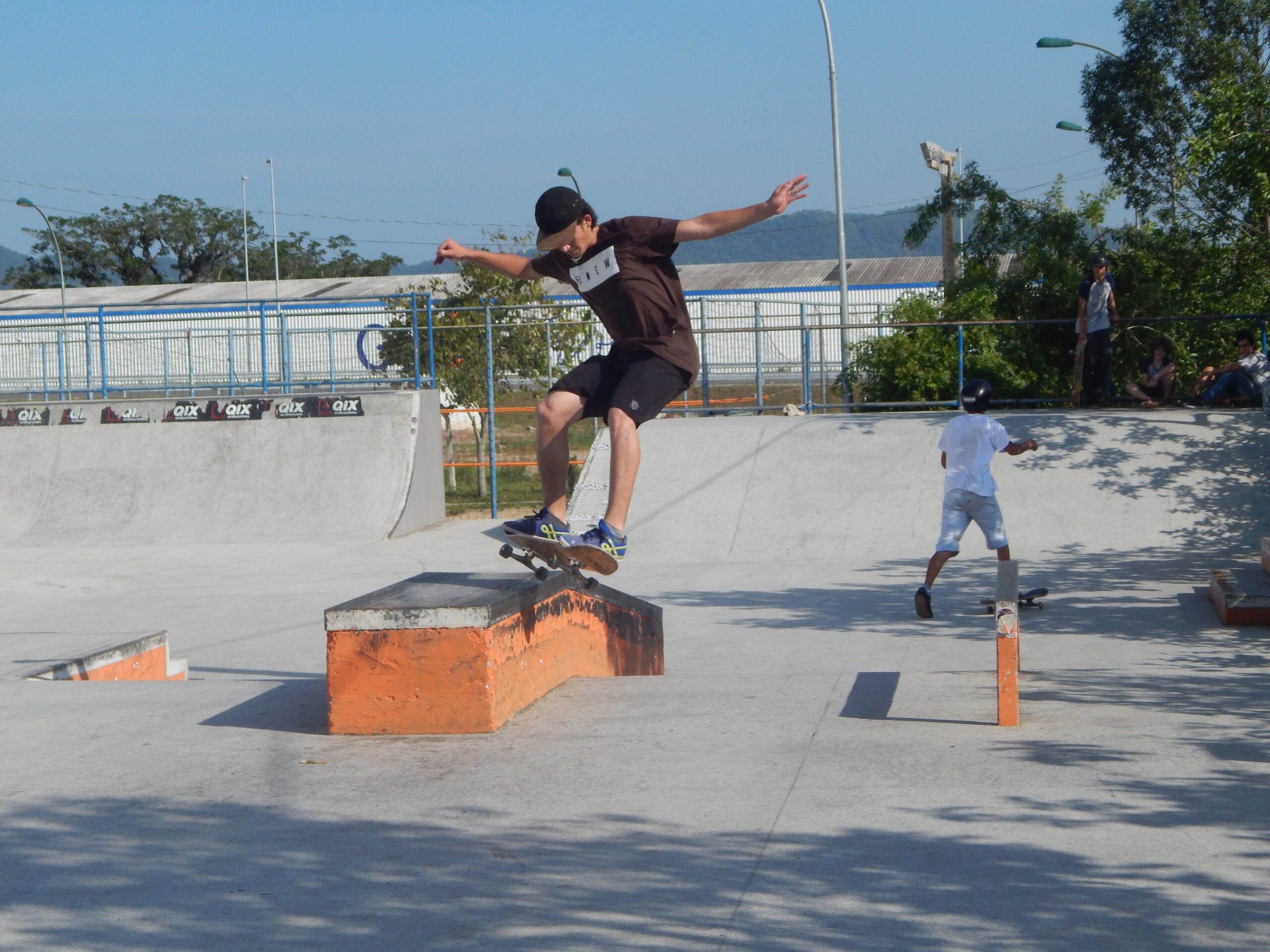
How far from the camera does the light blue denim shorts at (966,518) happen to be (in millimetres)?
8680

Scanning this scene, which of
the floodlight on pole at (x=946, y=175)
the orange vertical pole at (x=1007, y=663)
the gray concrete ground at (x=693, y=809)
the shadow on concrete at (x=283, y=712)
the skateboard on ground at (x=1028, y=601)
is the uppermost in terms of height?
the floodlight on pole at (x=946, y=175)

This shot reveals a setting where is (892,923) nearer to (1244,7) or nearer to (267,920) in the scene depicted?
(267,920)

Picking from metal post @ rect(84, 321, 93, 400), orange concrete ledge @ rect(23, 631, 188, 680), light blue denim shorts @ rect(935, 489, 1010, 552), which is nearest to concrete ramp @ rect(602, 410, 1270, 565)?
light blue denim shorts @ rect(935, 489, 1010, 552)

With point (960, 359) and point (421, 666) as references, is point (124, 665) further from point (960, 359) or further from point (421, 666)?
point (960, 359)

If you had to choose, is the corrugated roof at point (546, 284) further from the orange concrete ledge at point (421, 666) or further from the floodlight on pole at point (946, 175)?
the orange concrete ledge at point (421, 666)

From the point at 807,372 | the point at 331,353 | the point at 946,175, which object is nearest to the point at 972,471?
the point at 807,372

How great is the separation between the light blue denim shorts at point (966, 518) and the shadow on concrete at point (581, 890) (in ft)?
16.8

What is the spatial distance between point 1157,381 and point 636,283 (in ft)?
39.5

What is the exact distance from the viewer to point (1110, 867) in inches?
124

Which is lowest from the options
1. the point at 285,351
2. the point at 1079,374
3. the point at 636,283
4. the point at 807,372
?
the point at 1079,374

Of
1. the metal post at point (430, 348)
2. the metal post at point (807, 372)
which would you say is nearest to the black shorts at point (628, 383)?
the metal post at point (807, 372)

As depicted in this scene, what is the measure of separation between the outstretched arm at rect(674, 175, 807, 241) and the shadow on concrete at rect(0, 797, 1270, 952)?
2.35 metres

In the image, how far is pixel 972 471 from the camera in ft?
28.4

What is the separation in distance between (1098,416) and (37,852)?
13.5 m
